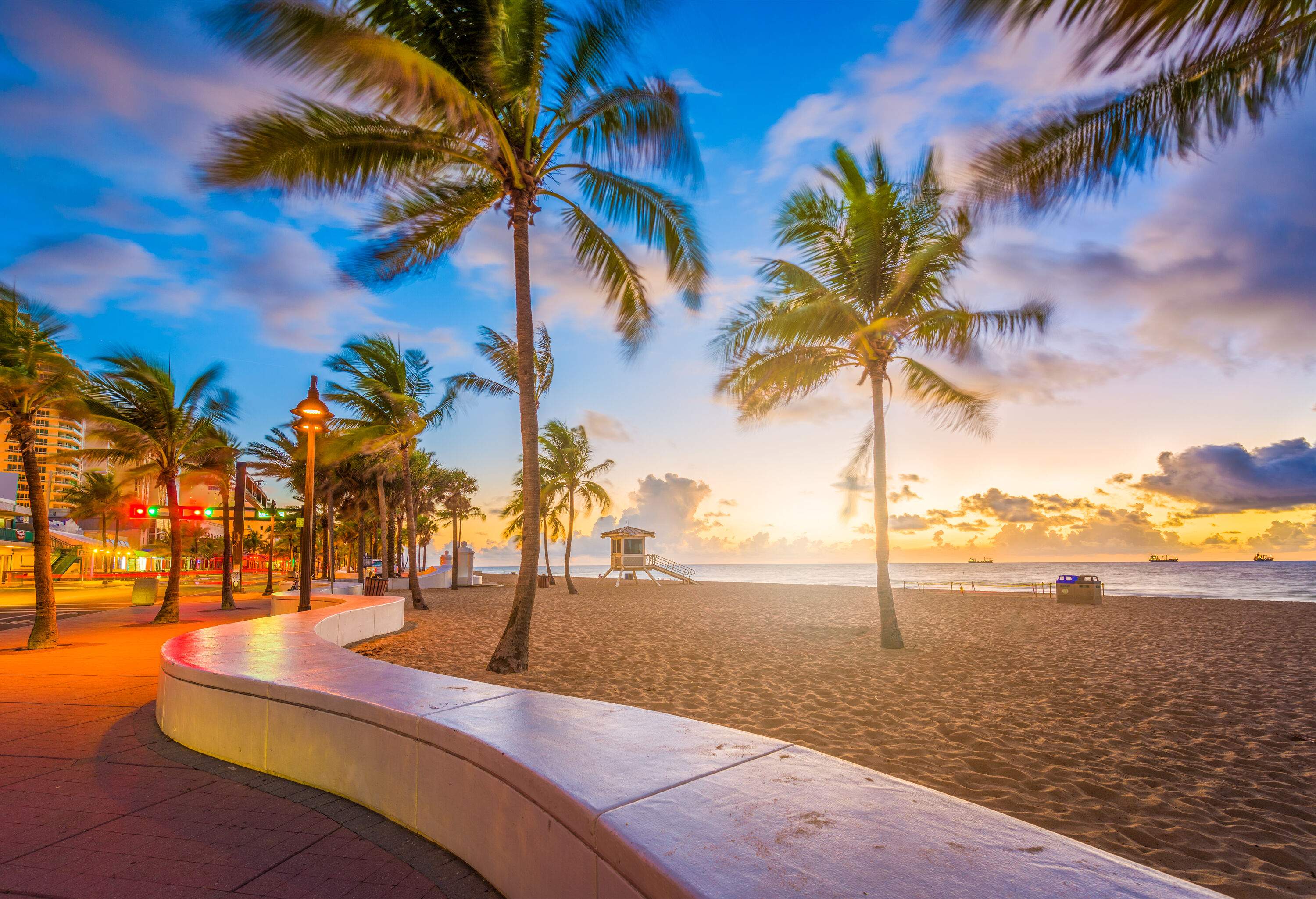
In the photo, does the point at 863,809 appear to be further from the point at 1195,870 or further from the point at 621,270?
the point at 621,270

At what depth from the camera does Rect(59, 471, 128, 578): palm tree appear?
2023 inches

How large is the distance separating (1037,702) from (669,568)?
119ft

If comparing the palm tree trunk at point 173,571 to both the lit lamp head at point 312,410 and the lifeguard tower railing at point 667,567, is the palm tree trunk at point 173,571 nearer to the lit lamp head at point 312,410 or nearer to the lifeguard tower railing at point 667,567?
the lit lamp head at point 312,410

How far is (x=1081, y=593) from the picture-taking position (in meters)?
25.9

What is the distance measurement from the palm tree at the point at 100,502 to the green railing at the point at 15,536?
5187mm

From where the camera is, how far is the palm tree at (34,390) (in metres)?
10.8

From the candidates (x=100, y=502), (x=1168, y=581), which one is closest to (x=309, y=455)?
(x=100, y=502)

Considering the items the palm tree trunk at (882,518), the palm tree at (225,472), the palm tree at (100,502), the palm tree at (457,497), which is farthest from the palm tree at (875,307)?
the palm tree at (100,502)

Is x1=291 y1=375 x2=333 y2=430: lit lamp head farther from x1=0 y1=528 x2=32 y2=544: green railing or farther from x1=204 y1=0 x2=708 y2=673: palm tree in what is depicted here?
x1=0 y1=528 x2=32 y2=544: green railing

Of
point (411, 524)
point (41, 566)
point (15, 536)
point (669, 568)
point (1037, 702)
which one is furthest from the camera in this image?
point (669, 568)

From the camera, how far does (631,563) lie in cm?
3903

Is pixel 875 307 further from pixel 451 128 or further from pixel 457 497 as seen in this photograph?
pixel 457 497

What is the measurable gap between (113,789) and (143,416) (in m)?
15.4

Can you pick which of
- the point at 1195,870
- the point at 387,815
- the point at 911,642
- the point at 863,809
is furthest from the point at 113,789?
the point at 911,642
